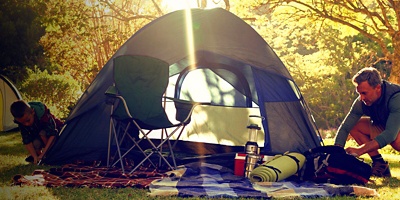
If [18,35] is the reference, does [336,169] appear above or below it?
below

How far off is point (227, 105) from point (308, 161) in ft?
5.46

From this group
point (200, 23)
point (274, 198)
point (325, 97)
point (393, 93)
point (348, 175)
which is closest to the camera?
point (274, 198)

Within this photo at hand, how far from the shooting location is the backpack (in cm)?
359

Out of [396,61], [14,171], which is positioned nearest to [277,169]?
[14,171]

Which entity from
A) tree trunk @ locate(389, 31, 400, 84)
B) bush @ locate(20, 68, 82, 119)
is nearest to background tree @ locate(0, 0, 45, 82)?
bush @ locate(20, 68, 82, 119)

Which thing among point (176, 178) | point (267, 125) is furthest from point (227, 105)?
point (176, 178)

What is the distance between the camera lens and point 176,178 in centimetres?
365

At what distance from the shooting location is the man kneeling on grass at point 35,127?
14.6 ft

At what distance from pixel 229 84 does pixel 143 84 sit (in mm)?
1062

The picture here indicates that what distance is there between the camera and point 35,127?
466 centimetres

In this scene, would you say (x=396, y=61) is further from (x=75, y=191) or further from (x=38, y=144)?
(x=75, y=191)

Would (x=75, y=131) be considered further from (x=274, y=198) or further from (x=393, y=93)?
(x=393, y=93)

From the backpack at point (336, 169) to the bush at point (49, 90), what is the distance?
30.1 ft

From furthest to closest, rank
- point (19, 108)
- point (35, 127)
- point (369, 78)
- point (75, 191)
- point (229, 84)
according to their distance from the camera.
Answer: point (229, 84) → point (35, 127) → point (19, 108) → point (369, 78) → point (75, 191)
